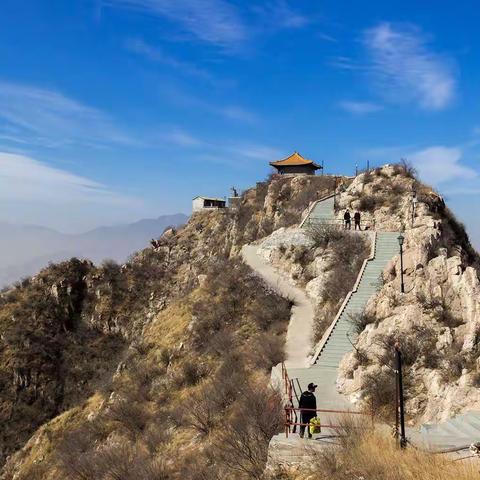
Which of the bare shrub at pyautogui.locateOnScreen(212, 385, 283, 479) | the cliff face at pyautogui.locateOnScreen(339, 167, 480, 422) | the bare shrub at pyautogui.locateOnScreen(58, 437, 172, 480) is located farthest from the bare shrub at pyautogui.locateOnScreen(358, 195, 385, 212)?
the bare shrub at pyautogui.locateOnScreen(58, 437, 172, 480)

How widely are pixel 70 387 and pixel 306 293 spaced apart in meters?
24.3

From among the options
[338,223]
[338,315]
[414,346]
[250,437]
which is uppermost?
[338,223]

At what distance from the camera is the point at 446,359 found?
47.0 ft

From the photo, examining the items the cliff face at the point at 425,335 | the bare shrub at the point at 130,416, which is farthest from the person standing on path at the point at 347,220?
the bare shrub at the point at 130,416

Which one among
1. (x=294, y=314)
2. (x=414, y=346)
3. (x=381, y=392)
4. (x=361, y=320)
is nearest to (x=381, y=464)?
(x=381, y=392)

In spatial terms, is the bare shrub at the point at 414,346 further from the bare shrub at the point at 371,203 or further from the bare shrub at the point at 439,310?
the bare shrub at the point at 371,203

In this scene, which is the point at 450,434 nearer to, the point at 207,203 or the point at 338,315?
the point at 338,315

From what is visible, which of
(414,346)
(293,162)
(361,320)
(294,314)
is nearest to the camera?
(414,346)

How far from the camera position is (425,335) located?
51.4 feet

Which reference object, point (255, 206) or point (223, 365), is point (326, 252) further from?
point (255, 206)

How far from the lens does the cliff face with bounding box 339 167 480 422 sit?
1318cm

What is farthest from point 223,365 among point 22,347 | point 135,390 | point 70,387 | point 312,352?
point 22,347

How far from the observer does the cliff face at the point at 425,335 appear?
43.2 ft

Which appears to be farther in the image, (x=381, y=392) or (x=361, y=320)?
(x=361, y=320)
